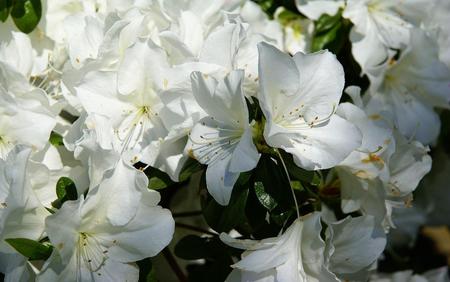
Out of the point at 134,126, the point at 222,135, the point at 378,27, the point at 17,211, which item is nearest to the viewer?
the point at 17,211

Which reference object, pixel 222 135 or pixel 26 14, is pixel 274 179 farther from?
pixel 26 14

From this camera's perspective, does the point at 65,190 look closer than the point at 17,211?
No

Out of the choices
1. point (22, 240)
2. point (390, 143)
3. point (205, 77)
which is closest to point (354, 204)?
point (390, 143)

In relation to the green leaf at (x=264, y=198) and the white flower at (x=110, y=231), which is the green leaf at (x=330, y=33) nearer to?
the green leaf at (x=264, y=198)

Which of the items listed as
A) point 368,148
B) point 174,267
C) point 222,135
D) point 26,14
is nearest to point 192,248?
point 174,267

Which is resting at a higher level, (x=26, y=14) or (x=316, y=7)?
(x=26, y=14)

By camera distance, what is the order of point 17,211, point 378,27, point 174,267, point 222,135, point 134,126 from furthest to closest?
point 378,27, point 174,267, point 134,126, point 222,135, point 17,211

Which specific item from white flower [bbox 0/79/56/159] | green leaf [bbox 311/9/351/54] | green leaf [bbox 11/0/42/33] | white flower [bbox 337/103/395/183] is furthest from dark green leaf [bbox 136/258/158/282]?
green leaf [bbox 311/9/351/54]

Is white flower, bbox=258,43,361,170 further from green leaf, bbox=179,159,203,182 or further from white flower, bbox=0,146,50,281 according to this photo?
white flower, bbox=0,146,50,281

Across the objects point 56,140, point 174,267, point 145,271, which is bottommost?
point 174,267
